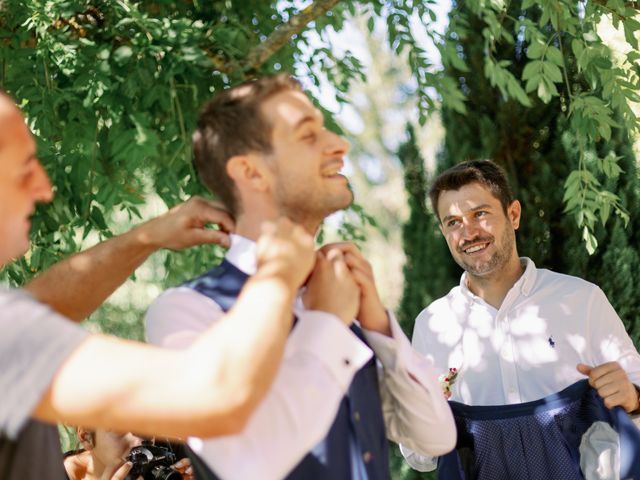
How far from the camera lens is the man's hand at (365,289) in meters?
1.91

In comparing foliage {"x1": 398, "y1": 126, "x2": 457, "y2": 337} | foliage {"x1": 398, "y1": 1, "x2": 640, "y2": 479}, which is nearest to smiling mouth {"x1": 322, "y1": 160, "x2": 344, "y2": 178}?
foliage {"x1": 398, "y1": 1, "x2": 640, "y2": 479}

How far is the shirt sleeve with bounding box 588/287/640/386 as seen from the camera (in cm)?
317

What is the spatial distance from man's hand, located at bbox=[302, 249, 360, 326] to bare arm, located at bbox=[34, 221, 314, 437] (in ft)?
1.49

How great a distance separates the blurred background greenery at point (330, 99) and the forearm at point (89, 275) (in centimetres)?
87

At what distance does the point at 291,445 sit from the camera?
1652 mm

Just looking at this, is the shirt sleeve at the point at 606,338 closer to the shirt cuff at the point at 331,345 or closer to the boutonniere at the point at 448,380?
the boutonniere at the point at 448,380

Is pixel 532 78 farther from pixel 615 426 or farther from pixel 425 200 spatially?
pixel 425 200

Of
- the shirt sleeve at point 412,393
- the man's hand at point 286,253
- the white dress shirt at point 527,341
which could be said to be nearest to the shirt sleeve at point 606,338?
the white dress shirt at point 527,341

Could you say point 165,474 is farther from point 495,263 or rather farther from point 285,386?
point 285,386

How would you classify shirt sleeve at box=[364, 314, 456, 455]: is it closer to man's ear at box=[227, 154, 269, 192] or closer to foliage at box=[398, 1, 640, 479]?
man's ear at box=[227, 154, 269, 192]

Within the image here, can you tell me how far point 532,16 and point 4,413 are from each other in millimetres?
4722

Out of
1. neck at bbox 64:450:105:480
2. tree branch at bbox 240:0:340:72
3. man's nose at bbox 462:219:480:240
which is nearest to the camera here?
tree branch at bbox 240:0:340:72

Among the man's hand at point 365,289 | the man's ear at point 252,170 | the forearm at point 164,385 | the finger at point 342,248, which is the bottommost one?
the forearm at point 164,385

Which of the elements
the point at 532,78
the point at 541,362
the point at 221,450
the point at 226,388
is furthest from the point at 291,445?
the point at 532,78
